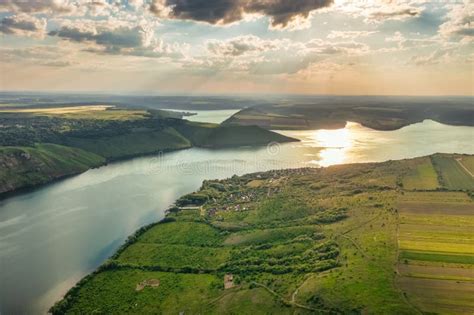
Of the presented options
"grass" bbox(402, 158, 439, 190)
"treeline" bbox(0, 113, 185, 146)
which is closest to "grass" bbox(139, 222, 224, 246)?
"grass" bbox(402, 158, 439, 190)

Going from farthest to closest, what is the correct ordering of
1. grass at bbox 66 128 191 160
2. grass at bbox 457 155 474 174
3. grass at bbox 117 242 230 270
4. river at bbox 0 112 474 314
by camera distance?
grass at bbox 66 128 191 160, grass at bbox 457 155 474 174, grass at bbox 117 242 230 270, river at bbox 0 112 474 314

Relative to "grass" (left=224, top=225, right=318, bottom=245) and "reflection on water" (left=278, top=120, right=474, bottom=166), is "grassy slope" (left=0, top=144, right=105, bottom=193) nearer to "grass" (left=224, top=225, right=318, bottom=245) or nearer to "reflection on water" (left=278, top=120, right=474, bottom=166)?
"grass" (left=224, top=225, right=318, bottom=245)

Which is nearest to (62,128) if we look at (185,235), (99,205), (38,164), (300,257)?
(38,164)

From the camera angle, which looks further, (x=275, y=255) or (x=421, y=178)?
(x=421, y=178)

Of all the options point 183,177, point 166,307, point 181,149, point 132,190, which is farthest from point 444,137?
point 166,307

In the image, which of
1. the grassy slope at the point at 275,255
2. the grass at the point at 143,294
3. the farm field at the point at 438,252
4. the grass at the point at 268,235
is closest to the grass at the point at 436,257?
the farm field at the point at 438,252

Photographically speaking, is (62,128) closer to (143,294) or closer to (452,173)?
(143,294)

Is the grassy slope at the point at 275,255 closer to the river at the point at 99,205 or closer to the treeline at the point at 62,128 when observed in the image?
the river at the point at 99,205
